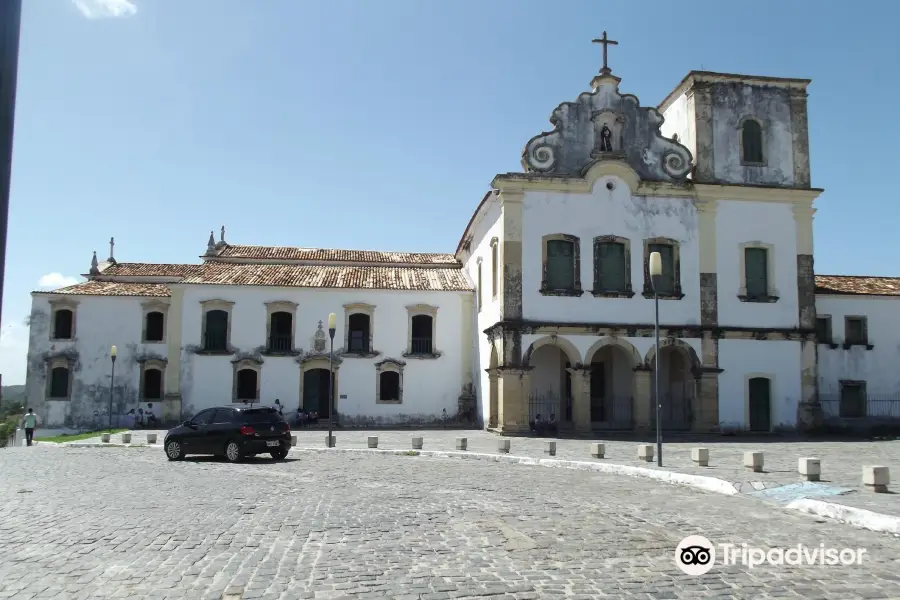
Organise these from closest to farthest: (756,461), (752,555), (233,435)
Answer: (752,555) → (756,461) → (233,435)

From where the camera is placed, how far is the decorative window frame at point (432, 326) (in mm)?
31922

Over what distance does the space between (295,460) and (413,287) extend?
15511mm

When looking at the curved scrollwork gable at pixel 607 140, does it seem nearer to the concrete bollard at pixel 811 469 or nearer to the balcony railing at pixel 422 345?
the balcony railing at pixel 422 345

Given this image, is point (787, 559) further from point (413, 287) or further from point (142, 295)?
point (142, 295)

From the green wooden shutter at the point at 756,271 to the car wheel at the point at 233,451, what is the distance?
19.9 metres

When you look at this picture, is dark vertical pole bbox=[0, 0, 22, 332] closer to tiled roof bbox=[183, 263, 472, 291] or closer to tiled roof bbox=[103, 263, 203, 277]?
tiled roof bbox=[183, 263, 472, 291]

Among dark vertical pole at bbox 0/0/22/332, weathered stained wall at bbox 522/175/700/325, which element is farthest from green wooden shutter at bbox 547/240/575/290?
dark vertical pole at bbox 0/0/22/332

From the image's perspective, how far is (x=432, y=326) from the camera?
1276 inches

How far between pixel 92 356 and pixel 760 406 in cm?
2749

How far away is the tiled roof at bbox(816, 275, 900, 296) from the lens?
1201 inches

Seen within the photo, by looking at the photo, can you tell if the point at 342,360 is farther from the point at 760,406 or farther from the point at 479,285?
the point at 760,406

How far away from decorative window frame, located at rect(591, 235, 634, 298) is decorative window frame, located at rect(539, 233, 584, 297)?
1.89 ft

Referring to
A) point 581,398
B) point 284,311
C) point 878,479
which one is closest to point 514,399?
point 581,398

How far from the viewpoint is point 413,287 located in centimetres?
3259
